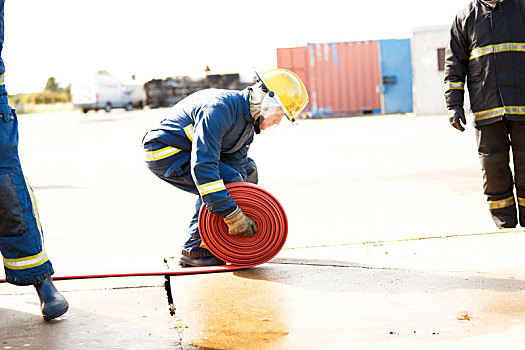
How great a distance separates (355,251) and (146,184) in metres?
5.18

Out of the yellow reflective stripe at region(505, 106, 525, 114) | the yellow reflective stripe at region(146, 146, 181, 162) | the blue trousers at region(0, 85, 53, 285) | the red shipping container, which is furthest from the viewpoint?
the red shipping container

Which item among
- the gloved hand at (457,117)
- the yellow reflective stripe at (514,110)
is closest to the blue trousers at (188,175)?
the gloved hand at (457,117)

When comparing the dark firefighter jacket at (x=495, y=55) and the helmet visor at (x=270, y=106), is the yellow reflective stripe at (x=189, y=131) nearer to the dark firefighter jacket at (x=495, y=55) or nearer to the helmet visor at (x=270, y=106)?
the helmet visor at (x=270, y=106)

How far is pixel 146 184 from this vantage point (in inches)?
390

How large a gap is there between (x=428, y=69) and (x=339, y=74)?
4.13m

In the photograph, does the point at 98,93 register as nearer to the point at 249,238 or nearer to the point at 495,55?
the point at 495,55

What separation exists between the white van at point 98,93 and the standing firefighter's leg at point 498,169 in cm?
3944

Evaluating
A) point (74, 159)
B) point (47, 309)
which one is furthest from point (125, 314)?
point (74, 159)

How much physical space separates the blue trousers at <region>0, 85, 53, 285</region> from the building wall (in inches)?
824

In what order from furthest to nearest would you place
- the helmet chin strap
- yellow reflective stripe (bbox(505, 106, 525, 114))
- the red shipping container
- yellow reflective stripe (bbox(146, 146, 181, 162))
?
1. the red shipping container
2. yellow reflective stripe (bbox(505, 106, 525, 114))
3. yellow reflective stripe (bbox(146, 146, 181, 162))
4. the helmet chin strap

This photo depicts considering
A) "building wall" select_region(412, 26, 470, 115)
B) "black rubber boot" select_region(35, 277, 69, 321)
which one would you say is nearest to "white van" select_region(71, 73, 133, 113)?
"building wall" select_region(412, 26, 470, 115)

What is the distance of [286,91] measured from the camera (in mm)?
4586

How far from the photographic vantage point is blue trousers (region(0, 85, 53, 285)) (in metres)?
3.64

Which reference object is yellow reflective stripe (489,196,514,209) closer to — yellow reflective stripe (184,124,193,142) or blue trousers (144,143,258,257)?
blue trousers (144,143,258,257)
